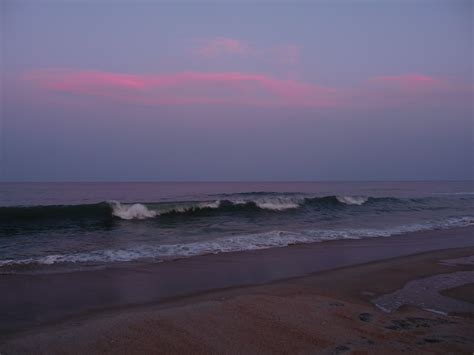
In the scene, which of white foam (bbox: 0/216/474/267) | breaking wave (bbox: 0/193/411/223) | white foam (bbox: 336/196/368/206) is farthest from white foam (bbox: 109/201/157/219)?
white foam (bbox: 336/196/368/206)

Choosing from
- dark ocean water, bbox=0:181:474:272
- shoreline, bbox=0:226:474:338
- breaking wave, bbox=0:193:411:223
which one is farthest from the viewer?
breaking wave, bbox=0:193:411:223

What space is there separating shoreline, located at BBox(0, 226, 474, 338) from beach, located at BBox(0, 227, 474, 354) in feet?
0.07

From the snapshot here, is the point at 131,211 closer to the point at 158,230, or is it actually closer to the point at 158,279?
the point at 158,230

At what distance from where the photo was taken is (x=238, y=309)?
217 inches

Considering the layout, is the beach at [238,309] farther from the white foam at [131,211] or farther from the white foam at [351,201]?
the white foam at [351,201]

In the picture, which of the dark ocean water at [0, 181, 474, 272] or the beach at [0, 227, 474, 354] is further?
the dark ocean water at [0, 181, 474, 272]

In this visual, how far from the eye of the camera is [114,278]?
7.90 meters

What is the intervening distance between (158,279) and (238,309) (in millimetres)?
2806

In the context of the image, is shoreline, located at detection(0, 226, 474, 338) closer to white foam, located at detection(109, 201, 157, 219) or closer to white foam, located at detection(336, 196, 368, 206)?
white foam, located at detection(109, 201, 157, 219)

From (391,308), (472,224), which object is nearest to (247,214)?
(472,224)

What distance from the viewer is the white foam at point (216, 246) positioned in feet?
32.5

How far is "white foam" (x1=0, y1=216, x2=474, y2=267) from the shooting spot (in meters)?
9.91

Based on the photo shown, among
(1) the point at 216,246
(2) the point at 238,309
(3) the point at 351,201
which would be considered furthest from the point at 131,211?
(3) the point at 351,201

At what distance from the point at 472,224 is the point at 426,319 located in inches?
631
